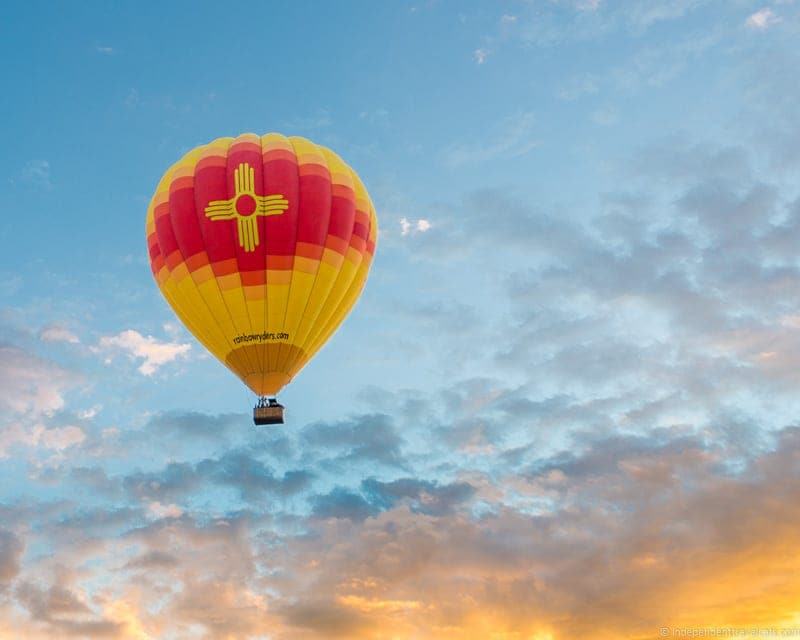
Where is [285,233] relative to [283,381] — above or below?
above

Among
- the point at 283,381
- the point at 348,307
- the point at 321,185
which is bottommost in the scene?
the point at 283,381

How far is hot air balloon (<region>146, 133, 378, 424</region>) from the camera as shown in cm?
4350

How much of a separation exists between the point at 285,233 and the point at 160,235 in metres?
5.75

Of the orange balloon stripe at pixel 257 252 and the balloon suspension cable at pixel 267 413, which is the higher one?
the orange balloon stripe at pixel 257 252

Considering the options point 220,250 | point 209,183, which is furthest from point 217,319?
point 209,183

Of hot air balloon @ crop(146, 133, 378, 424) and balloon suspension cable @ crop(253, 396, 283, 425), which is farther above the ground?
hot air balloon @ crop(146, 133, 378, 424)

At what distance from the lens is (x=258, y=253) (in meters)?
43.4

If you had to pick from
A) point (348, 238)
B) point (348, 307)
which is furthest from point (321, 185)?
point (348, 307)

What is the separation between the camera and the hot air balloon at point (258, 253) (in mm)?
43500

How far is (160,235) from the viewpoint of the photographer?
45.2 meters

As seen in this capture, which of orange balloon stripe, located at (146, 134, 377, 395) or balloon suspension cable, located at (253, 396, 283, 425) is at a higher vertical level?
orange balloon stripe, located at (146, 134, 377, 395)

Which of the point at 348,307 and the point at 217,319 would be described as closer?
the point at 217,319

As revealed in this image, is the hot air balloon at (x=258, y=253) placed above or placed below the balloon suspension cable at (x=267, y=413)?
above

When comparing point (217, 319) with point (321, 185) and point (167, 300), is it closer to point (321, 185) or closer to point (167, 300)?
point (167, 300)
